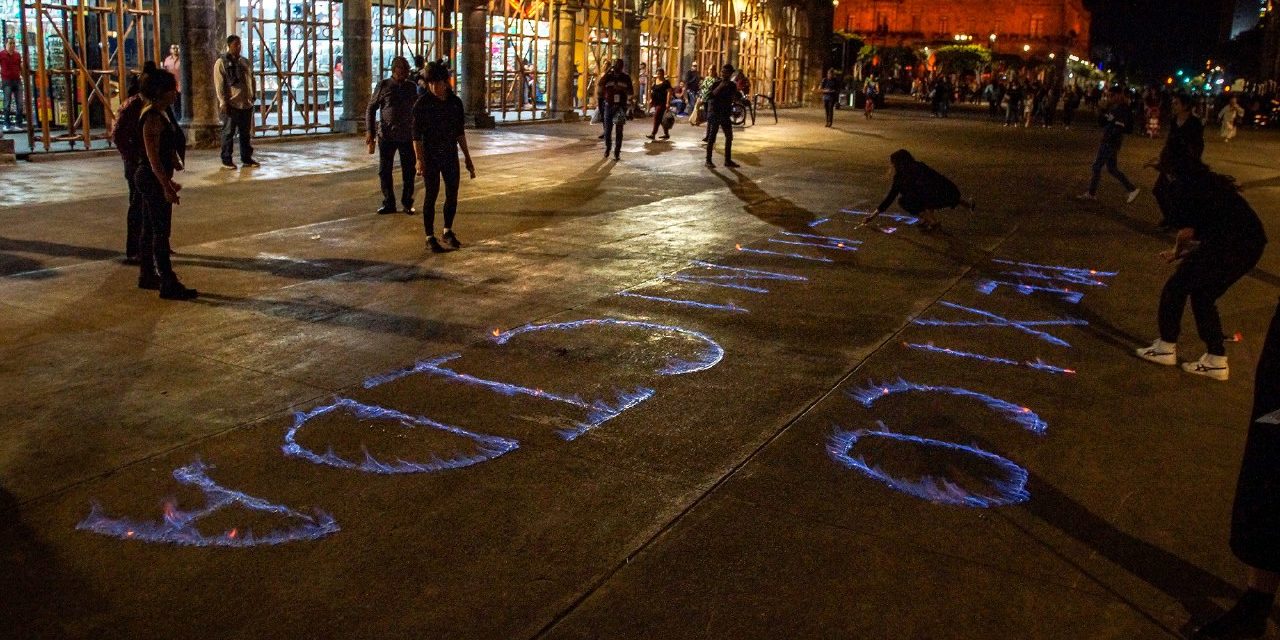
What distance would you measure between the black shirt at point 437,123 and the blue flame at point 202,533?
19.1ft

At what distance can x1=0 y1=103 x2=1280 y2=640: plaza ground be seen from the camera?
3.74 m

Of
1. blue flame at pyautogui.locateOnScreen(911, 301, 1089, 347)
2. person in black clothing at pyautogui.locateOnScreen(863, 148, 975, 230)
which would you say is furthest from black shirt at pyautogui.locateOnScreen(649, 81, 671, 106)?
blue flame at pyautogui.locateOnScreen(911, 301, 1089, 347)

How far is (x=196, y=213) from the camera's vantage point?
38.4 ft

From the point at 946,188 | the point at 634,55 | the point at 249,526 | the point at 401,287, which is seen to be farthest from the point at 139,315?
the point at 634,55

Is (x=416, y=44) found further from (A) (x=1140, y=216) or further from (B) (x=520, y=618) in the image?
(B) (x=520, y=618)

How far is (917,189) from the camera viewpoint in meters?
12.0

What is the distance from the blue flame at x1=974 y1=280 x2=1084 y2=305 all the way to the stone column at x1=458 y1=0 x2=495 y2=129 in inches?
706

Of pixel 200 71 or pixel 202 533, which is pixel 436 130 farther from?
pixel 200 71

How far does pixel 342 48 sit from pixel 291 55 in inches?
44.5

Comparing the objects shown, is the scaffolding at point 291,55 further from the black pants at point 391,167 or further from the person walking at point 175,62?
the black pants at point 391,167

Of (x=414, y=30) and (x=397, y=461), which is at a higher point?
(x=414, y=30)

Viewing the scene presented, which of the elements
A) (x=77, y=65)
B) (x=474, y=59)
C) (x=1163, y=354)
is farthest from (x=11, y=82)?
(x=1163, y=354)

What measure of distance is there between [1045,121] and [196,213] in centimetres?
3719

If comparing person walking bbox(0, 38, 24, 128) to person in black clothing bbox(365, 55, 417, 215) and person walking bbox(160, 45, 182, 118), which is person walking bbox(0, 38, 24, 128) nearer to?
person walking bbox(160, 45, 182, 118)
